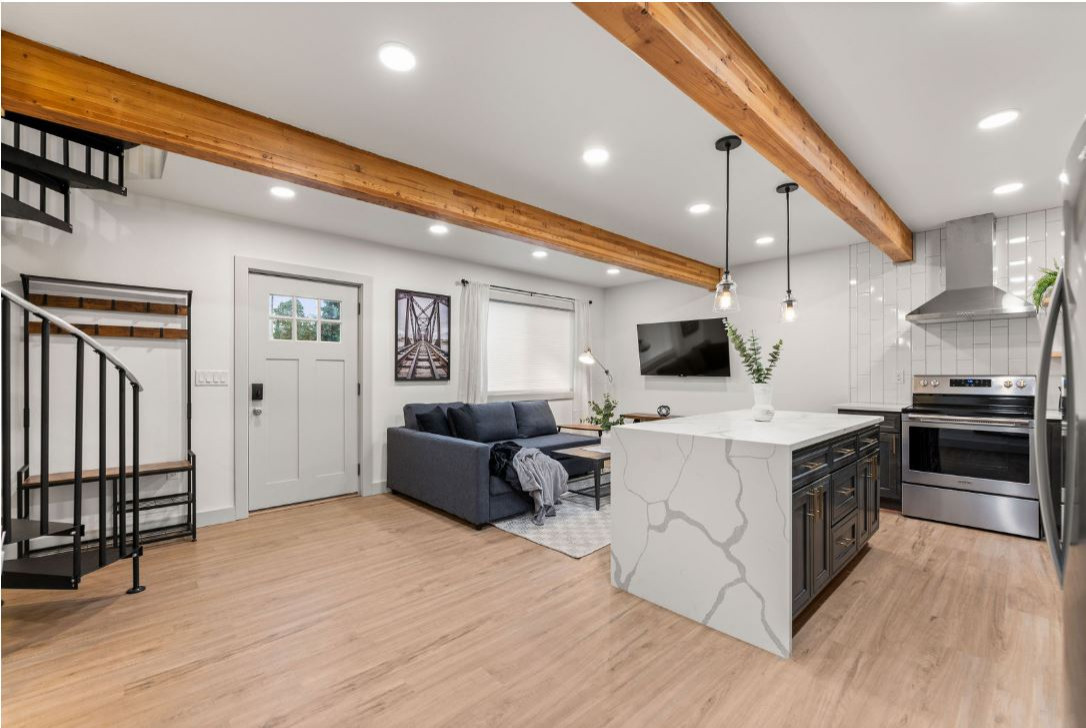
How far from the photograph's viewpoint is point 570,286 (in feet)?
22.9

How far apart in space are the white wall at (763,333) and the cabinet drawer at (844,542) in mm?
2596

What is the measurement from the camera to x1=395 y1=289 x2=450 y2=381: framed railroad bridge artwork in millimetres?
5023

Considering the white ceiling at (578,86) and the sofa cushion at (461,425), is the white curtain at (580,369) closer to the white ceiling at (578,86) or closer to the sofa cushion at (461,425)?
the sofa cushion at (461,425)

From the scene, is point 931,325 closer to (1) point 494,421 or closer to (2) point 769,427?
(2) point 769,427

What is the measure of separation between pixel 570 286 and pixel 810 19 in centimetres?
518

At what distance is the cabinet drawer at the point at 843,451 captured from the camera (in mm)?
2553

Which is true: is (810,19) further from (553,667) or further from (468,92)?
(553,667)

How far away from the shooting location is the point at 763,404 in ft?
9.70

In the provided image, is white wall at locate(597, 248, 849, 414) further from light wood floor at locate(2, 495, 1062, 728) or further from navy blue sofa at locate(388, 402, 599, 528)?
light wood floor at locate(2, 495, 1062, 728)

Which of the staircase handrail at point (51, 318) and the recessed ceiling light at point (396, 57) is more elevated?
the recessed ceiling light at point (396, 57)

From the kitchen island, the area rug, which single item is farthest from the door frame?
the kitchen island

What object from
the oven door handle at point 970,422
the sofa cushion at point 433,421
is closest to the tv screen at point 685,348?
the oven door handle at point 970,422

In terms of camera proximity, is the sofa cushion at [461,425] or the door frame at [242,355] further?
the sofa cushion at [461,425]

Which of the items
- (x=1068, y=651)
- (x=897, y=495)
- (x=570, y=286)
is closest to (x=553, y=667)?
(x=1068, y=651)
